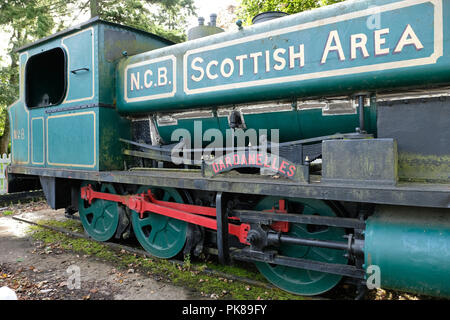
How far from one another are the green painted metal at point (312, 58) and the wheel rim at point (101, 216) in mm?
1616

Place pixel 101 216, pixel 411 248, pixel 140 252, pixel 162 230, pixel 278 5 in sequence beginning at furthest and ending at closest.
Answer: pixel 278 5
pixel 101 216
pixel 140 252
pixel 162 230
pixel 411 248

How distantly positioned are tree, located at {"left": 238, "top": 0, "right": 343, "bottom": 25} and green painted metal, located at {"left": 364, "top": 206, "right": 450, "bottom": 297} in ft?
30.6

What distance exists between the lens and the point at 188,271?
3484mm

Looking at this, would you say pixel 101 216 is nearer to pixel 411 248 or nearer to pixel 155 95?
pixel 155 95

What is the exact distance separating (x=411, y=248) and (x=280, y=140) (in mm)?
1455

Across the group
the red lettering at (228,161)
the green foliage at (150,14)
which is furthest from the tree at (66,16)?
the red lettering at (228,161)

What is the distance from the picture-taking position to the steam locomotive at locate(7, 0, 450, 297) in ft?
7.09

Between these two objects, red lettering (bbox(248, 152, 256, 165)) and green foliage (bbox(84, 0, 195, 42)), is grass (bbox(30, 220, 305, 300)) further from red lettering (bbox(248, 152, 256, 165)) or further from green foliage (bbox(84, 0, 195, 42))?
green foliage (bbox(84, 0, 195, 42))

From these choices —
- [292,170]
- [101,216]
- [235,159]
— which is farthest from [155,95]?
[101,216]

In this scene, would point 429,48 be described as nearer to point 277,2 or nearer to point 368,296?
point 368,296

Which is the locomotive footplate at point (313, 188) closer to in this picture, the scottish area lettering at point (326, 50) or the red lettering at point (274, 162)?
the red lettering at point (274, 162)

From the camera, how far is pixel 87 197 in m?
4.62

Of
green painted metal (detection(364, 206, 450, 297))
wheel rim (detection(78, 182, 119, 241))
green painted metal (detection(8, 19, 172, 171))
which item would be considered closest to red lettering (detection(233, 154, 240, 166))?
green painted metal (detection(364, 206, 450, 297))

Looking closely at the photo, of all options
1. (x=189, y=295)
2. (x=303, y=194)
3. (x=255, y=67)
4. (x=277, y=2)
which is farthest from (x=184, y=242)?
(x=277, y=2)
